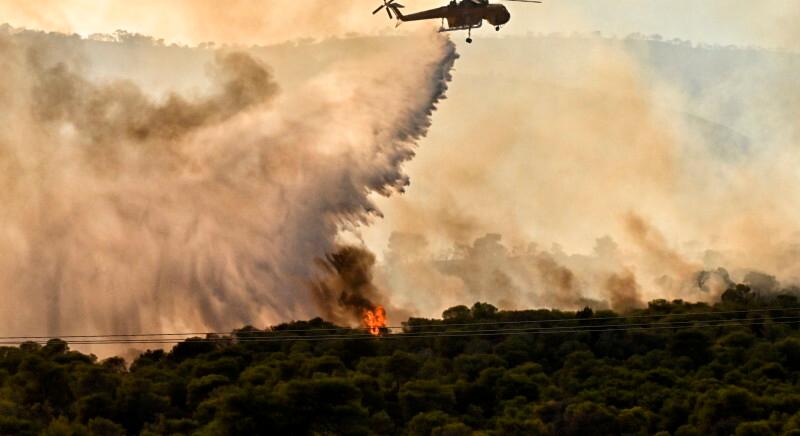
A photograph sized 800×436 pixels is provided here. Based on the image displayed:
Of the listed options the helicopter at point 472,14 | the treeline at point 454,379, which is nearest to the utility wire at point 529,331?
the treeline at point 454,379

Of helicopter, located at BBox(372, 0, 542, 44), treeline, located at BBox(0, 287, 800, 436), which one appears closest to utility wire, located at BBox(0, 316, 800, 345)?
treeline, located at BBox(0, 287, 800, 436)

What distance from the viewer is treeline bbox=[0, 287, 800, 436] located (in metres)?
98.9

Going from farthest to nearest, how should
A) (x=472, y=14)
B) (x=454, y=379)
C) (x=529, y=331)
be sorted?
(x=529, y=331)
(x=454, y=379)
(x=472, y=14)

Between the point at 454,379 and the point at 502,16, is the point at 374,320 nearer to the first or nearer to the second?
the point at 454,379

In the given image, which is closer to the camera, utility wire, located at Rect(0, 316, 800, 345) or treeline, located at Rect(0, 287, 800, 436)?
treeline, located at Rect(0, 287, 800, 436)

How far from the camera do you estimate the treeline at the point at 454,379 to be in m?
98.9

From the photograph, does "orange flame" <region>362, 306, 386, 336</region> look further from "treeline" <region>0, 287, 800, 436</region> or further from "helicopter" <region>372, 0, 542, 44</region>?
"helicopter" <region>372, 0, 542, 44</region>

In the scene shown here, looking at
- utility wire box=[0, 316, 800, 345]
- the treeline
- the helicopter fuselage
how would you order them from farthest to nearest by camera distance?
1. utility wire box=[0, 316, 800, 345]
2. the treeline
3. the helicopter fuselage

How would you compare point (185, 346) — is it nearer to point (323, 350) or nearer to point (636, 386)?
point (323, 350)

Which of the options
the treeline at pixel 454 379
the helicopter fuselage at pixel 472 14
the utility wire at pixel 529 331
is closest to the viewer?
the helicopter fuselage at pixel 472 14

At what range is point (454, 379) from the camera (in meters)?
123

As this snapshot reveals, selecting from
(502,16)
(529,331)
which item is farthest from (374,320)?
(502,16)

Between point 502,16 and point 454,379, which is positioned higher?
point 502,16

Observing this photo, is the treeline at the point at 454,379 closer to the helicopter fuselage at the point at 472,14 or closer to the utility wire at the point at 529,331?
the utility wire at the point at 529,331
